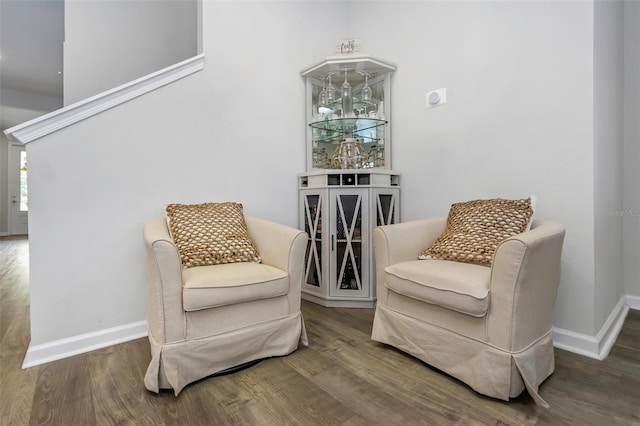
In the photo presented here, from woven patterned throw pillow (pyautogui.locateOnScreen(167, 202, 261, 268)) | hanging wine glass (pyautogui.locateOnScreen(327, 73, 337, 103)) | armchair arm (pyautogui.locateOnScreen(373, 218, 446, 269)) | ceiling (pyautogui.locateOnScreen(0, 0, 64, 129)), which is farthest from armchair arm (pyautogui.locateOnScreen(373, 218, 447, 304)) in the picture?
ceiling (pyautogui.locateOnScreen(0, 0, 64, 129))

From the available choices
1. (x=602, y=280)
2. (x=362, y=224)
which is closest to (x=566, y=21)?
(x=602, y=280)

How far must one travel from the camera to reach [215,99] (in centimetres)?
230

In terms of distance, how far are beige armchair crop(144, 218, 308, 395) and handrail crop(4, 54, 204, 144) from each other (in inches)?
28.1

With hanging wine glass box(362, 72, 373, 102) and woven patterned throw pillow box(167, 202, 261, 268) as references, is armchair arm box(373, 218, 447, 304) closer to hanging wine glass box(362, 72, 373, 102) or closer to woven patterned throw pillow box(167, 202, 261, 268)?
woven patterned throw pillow box(167, 202, 261, 268)

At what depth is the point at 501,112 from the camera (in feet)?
6.68

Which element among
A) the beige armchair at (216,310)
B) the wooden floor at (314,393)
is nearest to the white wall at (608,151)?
the wooden floor at (314,393)

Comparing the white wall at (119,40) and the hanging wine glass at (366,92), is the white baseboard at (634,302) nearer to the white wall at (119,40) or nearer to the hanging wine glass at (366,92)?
the hanging wine glass at (366,92)

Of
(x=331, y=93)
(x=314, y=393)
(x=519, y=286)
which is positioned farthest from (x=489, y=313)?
(x=331, y=93)

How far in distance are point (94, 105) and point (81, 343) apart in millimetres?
1338

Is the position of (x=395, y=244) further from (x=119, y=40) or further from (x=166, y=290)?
(x=119, y=40)

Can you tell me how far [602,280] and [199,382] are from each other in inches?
89.1

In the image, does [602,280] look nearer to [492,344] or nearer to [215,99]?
[492,344]

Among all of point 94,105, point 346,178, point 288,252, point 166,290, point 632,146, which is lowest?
point 166,290

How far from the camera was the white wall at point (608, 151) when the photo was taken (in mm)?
1747
